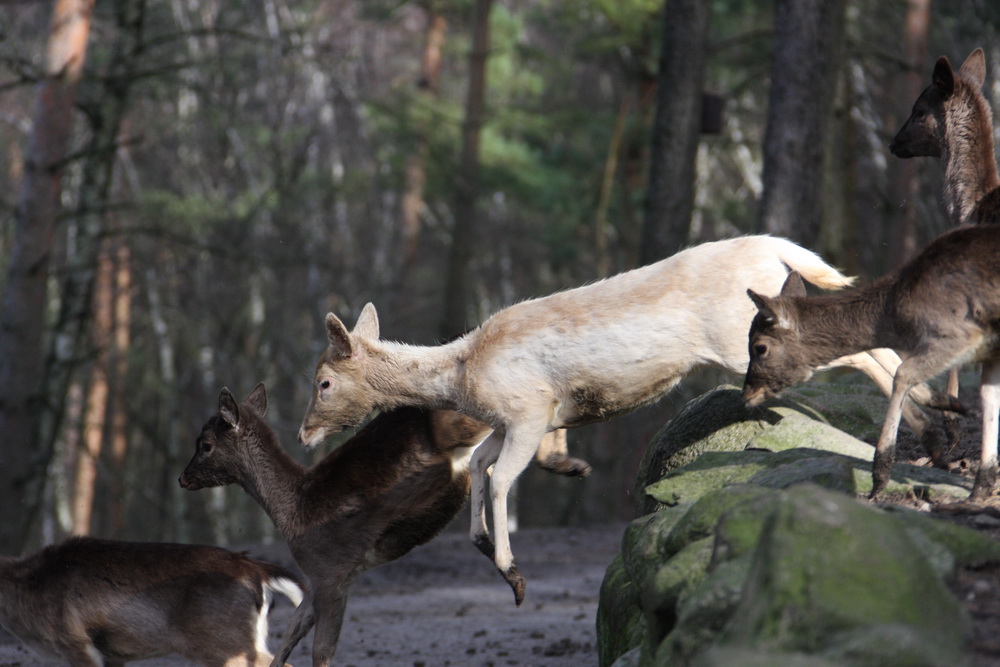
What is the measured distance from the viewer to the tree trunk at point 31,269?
13420 mm

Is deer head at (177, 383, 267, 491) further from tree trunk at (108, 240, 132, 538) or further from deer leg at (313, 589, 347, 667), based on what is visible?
tree trunk at (108, 240, 132, 538)

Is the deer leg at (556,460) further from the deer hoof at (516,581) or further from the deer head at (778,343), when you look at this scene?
the deer head at (778,343)

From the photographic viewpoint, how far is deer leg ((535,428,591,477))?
8.17 meters

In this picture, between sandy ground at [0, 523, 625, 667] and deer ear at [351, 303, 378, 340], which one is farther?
sandy ground at [0, 523, 625, 667]

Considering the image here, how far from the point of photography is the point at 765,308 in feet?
22.5

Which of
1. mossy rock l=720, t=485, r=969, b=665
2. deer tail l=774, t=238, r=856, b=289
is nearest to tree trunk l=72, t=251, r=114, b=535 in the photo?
deer tail l=774, t=238, r=856, b=289

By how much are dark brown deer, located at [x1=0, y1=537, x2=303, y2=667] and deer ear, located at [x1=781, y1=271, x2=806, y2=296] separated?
3897 millimetres

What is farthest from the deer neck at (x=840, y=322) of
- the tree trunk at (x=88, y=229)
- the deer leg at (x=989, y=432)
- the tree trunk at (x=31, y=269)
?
the tree trunk at (x=88, y=229)

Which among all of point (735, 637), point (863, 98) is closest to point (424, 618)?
point (735, 637)

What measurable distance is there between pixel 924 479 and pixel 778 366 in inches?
43.2

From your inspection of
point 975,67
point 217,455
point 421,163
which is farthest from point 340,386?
point 421,163

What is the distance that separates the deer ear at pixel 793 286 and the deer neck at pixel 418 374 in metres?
2.25

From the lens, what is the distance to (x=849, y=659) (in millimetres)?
3674

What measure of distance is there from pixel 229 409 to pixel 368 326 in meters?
1.23
